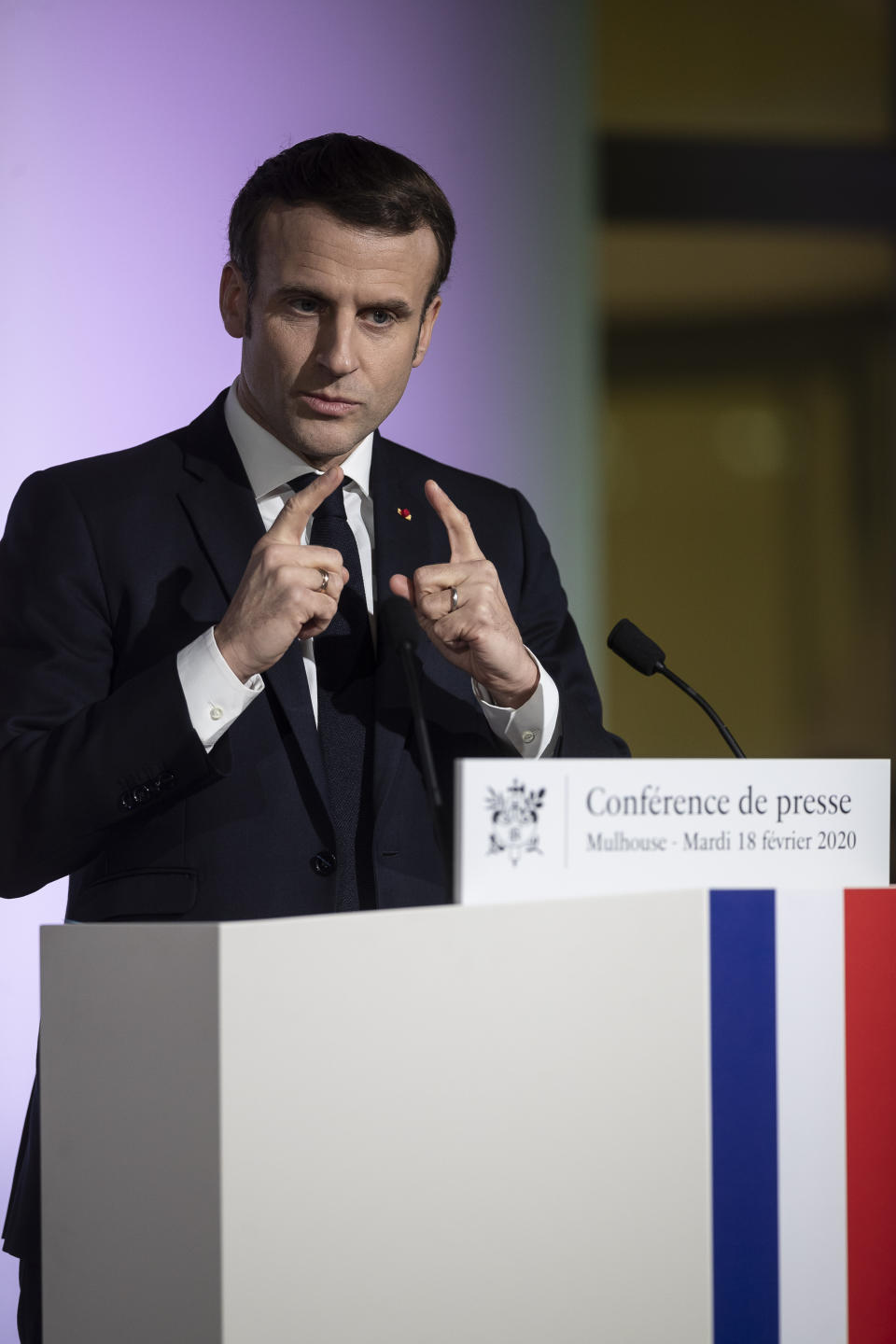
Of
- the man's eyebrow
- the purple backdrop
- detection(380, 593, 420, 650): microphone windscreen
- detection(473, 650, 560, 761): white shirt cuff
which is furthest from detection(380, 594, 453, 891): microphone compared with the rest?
the purple backdrop

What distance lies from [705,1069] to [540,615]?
0.95 metres

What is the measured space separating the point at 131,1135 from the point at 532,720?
0.81 metres

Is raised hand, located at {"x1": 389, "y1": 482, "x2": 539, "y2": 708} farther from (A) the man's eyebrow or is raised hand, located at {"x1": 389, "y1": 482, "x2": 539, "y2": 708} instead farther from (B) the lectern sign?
(B) the lectern sign

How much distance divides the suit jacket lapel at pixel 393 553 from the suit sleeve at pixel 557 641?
0.58ft

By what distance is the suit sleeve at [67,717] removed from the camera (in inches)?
56.7

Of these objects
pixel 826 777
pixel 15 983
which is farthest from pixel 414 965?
pixel 15 983

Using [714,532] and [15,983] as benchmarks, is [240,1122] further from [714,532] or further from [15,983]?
[714,532]

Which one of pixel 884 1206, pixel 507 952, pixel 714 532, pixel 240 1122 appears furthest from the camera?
pixel 714 532

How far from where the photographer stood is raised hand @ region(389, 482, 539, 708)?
4.87ft

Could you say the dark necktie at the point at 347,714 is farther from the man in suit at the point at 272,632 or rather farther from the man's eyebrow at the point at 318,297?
the man's eyebrow at the point at 318,297

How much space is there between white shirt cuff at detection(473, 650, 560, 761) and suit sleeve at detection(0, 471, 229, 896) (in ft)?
1.05

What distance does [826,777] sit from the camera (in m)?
1.20

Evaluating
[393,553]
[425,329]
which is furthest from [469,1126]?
[425,329]

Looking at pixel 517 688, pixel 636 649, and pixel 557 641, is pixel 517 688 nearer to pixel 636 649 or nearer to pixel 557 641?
pixel 636 649
